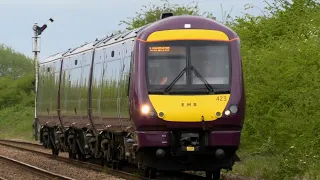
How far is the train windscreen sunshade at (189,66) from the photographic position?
15195mm

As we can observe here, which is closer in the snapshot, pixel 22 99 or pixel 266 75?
pixel 266 75

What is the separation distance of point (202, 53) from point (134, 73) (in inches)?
50.5

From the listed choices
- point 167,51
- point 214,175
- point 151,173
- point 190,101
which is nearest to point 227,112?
point 190,101

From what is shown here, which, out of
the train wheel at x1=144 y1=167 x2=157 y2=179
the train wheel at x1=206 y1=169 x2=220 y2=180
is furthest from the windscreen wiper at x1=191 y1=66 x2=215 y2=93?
the train wheel at x1=144 y1=167 x2=157 y2=179

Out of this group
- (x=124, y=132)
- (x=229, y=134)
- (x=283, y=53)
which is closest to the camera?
(x=229, y=134)

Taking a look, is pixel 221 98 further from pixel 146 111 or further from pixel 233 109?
pixel 146 111

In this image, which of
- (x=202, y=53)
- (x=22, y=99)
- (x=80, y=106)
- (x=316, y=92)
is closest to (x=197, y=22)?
(x=202, y=53)

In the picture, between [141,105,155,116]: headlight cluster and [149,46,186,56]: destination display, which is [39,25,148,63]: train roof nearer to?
[149,46,186,56]: destination display

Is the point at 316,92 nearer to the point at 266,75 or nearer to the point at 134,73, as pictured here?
the point at 266,75

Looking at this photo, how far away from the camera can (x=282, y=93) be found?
810 inches

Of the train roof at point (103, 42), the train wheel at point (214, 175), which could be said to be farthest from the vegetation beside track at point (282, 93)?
the train roof at point (103, 42)

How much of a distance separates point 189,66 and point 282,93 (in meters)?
5.75

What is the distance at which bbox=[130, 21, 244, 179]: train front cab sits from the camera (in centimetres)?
1496

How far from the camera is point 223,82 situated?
15289 millimetres
